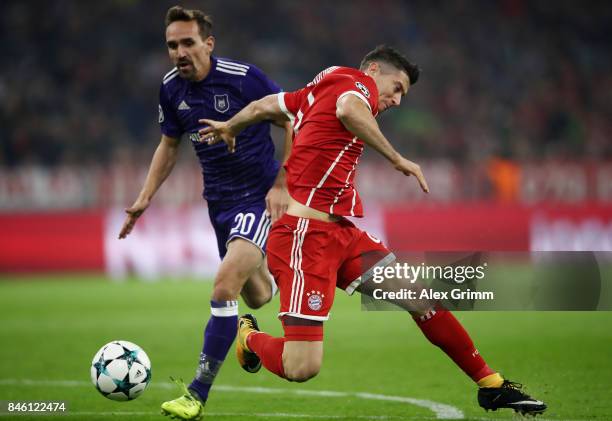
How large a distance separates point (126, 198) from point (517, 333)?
9.07 m

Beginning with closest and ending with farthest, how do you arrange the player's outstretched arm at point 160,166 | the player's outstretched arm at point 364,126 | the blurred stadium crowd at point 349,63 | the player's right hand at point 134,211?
the player's outstretched arm at point 364,126 → the player's right hand at point 134,211 → the player's outstretched arm at point 160,166 → the blurred stadium crowd at point 349,63

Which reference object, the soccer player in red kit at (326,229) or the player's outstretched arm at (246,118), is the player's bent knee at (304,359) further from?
the player's outstretched arm at (246,118)

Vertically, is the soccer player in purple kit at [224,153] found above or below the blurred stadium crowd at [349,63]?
below

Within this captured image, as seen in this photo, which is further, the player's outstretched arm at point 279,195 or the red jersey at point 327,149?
the player's outstretched arm at point 279,195

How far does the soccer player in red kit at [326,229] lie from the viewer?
5.31 m

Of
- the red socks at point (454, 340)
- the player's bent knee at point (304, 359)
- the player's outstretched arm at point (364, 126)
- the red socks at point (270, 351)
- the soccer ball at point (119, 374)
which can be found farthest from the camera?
the soccer ball at point (119, 374)

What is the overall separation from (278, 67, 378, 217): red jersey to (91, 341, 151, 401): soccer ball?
1446 mm

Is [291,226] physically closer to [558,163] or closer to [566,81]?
[558,163]

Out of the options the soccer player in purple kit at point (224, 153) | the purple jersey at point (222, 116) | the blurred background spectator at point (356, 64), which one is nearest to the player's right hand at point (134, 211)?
the soccer player in purple kit at point (224, 153)

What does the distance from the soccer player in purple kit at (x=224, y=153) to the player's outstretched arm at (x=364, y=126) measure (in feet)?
3.59

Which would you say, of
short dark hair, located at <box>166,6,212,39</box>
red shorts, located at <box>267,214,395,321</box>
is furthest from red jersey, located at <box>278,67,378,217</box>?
short dark hair, located at <box>166,6,212,39</box>

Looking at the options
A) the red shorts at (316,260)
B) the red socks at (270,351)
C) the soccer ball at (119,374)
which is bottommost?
the soccer ball at (119,374)

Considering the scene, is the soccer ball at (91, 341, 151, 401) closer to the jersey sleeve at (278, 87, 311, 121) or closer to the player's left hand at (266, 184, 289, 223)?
the player's left hand at (266, 184, 289, 223)

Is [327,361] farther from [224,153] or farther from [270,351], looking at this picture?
[270,351]
